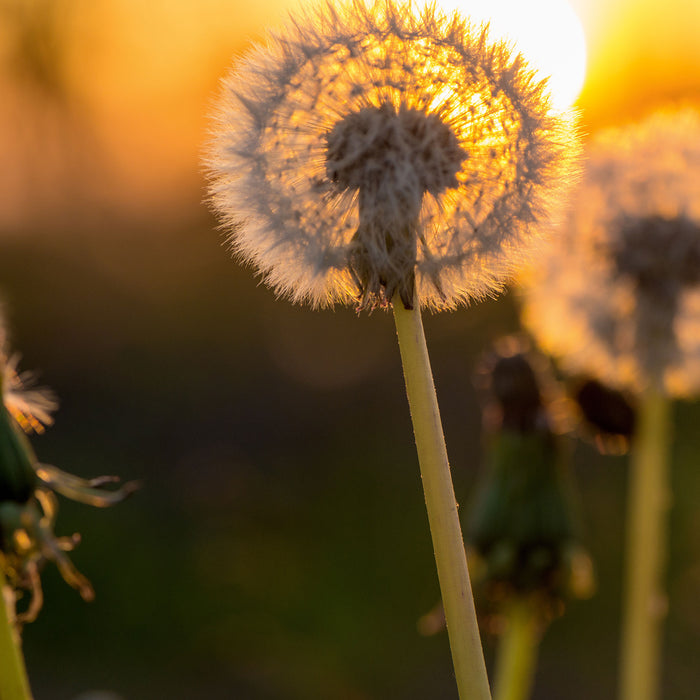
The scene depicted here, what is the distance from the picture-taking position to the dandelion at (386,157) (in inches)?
48.7

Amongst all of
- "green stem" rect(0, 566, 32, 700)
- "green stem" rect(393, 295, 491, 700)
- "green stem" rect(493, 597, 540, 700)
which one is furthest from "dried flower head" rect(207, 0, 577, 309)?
"green stem" rect(493, 597, 540, 700)

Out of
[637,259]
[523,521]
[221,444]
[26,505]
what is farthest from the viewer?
[221,444]

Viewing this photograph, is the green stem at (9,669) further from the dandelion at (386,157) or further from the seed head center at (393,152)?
the seed head center at (393,152)

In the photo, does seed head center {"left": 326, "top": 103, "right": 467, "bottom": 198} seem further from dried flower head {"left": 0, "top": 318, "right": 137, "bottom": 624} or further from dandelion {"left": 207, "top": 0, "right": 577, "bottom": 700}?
dried flower head {"left": 0, "top": 318, "right": 137, "bottom": 624}

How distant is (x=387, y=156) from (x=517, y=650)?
168 cm

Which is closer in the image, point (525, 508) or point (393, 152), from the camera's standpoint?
point (393, 152)

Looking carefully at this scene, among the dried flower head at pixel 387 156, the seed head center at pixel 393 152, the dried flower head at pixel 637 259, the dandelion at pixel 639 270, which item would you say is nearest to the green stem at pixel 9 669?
the dried flower head at pixel 387 156

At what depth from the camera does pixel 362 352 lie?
1152 cm

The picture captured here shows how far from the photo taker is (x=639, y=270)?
2871mm

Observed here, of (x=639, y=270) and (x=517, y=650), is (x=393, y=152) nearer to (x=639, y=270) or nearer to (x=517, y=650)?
A: (x=517, y=650)

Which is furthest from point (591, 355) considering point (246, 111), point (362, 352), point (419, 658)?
point (362, 352)

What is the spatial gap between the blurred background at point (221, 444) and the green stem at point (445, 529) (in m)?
2.37

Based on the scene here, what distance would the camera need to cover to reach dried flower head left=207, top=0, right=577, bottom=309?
48.8 inches

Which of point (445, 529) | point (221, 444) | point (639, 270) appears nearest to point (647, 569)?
point (639, 270)
